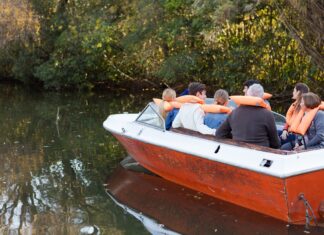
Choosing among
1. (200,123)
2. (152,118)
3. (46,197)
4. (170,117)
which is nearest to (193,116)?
(200,123)

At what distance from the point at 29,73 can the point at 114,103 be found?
7.01 meters

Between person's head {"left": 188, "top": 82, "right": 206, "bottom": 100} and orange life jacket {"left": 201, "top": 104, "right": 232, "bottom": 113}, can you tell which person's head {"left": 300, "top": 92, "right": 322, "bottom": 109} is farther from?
person's head {"left": 188, "top": 82, "right": 206, "bottom": 100}

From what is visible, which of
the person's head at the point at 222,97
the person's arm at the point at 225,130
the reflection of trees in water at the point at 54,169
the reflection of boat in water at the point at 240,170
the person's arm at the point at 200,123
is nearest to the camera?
the reflection of boat in water at the point at 240,170

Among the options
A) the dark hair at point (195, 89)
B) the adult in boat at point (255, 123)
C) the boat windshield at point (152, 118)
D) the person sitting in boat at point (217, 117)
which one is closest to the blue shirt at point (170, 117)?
the boat windshield at point (152, 118)

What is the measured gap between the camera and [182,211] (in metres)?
6.81

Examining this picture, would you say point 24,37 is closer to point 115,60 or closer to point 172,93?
point 115,60

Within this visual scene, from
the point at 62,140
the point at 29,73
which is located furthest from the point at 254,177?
the point at 29,73

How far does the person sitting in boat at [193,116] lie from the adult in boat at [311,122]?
1.09 m

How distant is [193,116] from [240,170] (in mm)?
1419

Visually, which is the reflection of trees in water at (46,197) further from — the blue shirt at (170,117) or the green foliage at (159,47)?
the green foliage at (159,47)

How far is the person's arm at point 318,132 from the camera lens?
6.38 meters

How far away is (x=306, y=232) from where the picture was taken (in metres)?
5.92

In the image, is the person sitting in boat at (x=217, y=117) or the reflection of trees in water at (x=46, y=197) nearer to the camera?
the reflection of trees in water at (x=46, y=197)

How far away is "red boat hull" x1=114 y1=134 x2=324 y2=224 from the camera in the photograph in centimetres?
584
